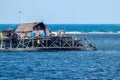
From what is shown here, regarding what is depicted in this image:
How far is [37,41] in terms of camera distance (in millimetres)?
117500

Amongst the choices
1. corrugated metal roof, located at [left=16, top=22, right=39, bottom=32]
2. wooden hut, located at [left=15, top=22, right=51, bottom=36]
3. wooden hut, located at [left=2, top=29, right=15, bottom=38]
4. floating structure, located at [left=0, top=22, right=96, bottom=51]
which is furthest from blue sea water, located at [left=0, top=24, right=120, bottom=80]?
wooden hut, located at [left=2, top=29, right=15, bottom=38]

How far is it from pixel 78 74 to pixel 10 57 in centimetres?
3059

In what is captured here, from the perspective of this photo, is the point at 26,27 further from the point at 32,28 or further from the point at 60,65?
the point at 60,65

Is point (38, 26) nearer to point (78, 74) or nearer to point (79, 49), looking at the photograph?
point (79, 49)

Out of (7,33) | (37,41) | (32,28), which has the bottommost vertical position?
(37,41)

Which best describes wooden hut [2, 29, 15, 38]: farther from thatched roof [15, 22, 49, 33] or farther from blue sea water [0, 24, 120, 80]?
blue sea water [0, 24, 120, 80]

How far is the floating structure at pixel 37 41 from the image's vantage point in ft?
381

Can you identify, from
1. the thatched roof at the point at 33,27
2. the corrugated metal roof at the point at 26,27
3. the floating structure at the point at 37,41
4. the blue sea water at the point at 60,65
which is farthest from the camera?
the corrugated metal roof at the point at 26,27

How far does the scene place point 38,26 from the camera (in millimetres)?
121688

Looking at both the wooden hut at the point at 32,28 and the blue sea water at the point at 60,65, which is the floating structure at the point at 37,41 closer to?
the wooden hut at the point at 32,28

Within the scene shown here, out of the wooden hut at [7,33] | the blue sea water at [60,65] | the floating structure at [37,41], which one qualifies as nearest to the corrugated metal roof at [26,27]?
the floating structure at [37,41]

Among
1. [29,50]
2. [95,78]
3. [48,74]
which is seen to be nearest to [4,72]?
[48,74]

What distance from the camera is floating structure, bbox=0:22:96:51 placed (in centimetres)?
11625

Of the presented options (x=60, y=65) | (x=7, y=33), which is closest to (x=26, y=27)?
(x=7, y=33)
